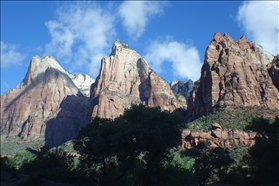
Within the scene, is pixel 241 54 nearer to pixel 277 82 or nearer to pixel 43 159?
pixel 277 82

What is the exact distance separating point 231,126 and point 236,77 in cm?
2954

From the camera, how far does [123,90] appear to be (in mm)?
183375

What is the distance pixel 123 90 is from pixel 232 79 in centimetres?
8406

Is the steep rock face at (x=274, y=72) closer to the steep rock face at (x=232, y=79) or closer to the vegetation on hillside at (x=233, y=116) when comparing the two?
the steep rock face at (x=232, y=79)

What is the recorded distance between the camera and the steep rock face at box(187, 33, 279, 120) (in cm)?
10762

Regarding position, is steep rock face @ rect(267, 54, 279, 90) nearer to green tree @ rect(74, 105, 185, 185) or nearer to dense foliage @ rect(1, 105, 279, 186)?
dense foliage @ rect(1, 105, 279, 186)

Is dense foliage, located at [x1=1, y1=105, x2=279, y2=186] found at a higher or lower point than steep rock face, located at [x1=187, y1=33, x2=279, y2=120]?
lower

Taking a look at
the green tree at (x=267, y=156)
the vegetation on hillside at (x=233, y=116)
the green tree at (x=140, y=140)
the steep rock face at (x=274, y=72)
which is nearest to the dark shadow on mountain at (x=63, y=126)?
the vegetation on hillside at (x=233, y=116)

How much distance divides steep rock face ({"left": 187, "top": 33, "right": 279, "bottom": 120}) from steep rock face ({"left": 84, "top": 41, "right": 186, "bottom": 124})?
40.0 meters

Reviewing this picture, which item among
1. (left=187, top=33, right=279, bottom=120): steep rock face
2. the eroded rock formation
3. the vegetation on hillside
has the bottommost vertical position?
the eroded rock formation

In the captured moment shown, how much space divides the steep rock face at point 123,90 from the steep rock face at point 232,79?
131 ft

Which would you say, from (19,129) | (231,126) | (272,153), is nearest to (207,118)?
(231,126)

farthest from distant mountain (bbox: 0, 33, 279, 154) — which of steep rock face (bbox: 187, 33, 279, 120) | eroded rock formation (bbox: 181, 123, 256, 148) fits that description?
eroded rock formation (bbox: 181, 123, 256, 148)

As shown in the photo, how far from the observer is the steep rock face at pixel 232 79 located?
4237 inches
